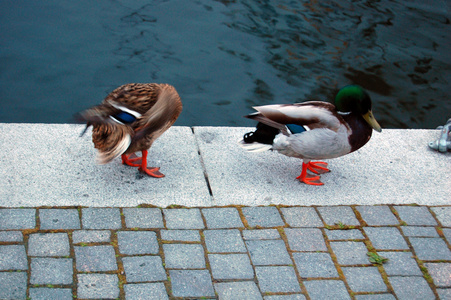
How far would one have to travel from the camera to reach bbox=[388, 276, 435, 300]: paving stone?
291 cm

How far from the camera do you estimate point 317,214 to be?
11.6 feet

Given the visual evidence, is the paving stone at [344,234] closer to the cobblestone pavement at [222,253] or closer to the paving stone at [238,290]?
the cobblestone pavement at [222,253]

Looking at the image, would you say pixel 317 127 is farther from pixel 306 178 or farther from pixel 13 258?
pixel 13 258

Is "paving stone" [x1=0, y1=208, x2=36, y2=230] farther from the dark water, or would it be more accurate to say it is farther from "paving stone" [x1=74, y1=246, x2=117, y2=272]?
the dark water

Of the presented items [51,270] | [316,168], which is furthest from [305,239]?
[51,270]

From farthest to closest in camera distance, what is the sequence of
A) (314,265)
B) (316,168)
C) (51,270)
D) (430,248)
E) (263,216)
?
1. (316,168)
2. (263,216)
3. (430,248)
4. (314,265)
5. (51,270)

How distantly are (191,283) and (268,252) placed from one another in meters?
0.54

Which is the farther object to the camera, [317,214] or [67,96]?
[67,96]

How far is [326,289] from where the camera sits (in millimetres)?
2906

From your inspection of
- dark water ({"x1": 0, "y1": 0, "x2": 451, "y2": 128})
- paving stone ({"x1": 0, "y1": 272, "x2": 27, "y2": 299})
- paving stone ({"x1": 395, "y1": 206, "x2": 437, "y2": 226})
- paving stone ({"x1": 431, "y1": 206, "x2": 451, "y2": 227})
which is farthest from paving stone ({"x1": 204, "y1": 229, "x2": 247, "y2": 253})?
dark water ({"x1": 0, "y1": 0, "x2": 451, "y2": 128})

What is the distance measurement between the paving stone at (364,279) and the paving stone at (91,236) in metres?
1.44

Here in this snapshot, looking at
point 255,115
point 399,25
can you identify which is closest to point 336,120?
point 255,115

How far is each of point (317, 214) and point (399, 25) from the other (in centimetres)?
562

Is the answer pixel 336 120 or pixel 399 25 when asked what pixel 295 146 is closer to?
pixel 336 120
